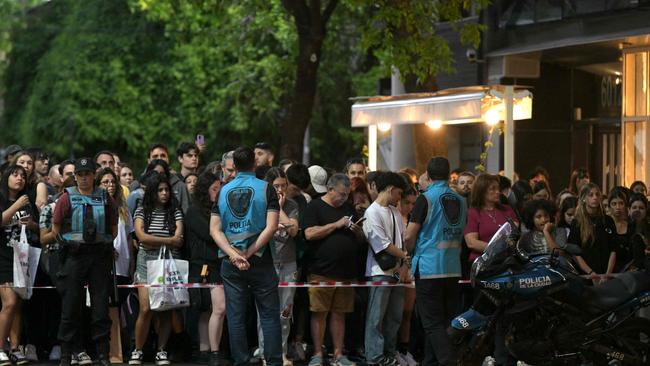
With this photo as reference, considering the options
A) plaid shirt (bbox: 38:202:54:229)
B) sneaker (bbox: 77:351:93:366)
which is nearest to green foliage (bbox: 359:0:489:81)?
plaid shirt (bbox: 38:202:54:229)

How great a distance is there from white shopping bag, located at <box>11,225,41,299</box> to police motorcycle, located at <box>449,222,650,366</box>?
486 centimetres

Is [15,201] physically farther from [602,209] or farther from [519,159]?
[519,159]

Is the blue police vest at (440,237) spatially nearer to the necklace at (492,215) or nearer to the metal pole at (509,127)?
the necklace at (492,215)

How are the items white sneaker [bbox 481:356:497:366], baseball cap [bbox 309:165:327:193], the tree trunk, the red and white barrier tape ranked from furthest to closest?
the tree trunk
baseball cap [bbox 309:165:327:193]
the red and white barrier tape
white sneaker [bbox 481:356:497:366]

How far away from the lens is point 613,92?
27172 mm

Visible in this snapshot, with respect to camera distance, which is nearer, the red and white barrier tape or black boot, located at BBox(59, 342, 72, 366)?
black boot, located at BBox(59, 342, 72, 366)

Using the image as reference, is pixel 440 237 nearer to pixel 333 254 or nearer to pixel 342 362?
pixel 333 254

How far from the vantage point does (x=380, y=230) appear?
14156mm

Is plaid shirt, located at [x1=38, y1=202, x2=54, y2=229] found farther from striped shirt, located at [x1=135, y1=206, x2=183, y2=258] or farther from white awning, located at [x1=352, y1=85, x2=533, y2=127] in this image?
white awning, located at [x1=352, y1=85, x2=533, y2=127]

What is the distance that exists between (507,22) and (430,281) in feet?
47.3

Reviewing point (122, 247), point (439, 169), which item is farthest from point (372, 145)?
point (439, 169)

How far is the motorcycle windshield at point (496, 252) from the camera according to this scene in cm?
1264

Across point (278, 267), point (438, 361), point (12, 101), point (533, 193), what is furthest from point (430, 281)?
point (12, 101)

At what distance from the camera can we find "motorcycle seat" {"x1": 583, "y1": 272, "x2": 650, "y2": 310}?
Result: 12594 mm
